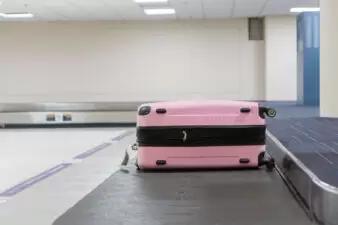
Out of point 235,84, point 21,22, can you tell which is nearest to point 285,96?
point 235,84

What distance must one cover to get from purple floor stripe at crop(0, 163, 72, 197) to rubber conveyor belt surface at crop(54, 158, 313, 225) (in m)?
1.59

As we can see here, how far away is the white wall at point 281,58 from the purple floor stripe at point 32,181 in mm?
9340

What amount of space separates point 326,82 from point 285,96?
6.28m

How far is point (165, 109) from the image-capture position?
3.85 metres

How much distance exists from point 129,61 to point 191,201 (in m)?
12.9

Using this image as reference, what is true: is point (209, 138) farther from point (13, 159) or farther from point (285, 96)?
point (285, 96)

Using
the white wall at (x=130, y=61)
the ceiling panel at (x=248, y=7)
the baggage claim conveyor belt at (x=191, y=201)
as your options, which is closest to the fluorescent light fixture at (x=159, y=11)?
the white wall at (x=130, y=61)

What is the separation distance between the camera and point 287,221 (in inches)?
93.4

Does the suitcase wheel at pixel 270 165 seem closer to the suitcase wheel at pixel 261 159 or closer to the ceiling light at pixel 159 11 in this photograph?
the suitcase wheel at pixel 261 159

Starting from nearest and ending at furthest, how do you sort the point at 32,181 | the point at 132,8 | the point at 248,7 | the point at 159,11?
the point at 32,181
the point at 132,8
the point at 248,7
the point at 159,11

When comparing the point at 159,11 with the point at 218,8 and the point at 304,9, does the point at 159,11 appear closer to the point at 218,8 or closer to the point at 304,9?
the point at 218,8

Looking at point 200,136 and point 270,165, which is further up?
point 200,136

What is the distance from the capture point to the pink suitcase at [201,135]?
385 centimetres

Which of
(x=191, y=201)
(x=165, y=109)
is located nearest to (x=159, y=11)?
(x=165, y=109)
